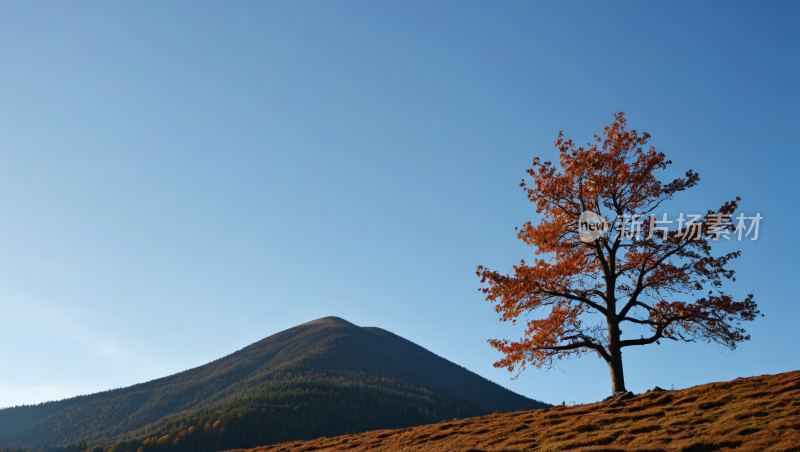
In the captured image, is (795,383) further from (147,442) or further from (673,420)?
(147,442)

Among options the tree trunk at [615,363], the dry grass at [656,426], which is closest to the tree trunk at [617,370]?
the tree trunk at [615,363]

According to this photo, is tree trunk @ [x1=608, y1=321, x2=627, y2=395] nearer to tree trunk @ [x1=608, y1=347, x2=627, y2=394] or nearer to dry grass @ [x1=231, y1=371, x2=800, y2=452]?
tree trunk @ [x1=608, y1=347, x2=627, y2=394]

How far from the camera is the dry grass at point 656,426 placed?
10.6 meters

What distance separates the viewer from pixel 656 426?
1288cm

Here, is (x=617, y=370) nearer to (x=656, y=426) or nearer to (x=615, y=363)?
(x=615, y=363)

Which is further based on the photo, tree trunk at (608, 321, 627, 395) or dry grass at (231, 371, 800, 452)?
tree trunk at (608, 321, 627, 395)

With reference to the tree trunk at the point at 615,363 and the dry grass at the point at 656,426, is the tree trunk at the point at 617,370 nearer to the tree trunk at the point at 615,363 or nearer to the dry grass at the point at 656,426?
the tree trunk at the point at 615,363

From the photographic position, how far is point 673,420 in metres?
13.1

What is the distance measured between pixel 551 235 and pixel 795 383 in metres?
9.19

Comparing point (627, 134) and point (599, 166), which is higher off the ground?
point (627, 134)

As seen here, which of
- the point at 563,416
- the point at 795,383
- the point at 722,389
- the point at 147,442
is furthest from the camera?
the point at 147,442

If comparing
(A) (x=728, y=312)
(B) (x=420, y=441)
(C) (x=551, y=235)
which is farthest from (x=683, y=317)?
(B) (x=420, y=441)

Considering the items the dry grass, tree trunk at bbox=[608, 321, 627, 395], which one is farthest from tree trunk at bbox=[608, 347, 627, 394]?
the dry grass

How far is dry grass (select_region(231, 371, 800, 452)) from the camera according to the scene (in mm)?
10617
